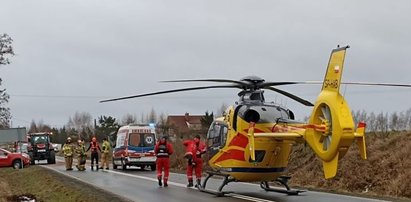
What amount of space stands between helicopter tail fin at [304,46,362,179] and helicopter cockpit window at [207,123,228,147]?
4.85 m

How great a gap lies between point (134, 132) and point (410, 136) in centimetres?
1632

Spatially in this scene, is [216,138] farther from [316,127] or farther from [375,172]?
[375,172]

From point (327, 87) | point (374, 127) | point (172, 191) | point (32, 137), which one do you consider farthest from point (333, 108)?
point (32, 137)

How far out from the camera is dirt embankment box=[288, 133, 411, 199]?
858 inches

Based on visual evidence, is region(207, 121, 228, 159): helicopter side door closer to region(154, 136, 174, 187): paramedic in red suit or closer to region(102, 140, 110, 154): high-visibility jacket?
region(154, 136, 174, 187): paramedic in red suit

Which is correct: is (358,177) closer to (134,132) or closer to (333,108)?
(333,108)

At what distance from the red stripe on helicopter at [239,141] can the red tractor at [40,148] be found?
34154 millimetres

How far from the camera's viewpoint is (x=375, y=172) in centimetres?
2386

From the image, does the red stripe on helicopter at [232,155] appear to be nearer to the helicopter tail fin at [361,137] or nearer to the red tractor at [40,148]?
the helicopter tail fin at [361,137]

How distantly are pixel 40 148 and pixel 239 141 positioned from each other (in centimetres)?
3481

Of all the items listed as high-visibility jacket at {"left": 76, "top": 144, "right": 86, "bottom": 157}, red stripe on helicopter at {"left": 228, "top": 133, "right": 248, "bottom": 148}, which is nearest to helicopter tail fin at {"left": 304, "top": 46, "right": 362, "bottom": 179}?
red stripe on helicopter at {"left": 228, "top": 133, "right": 248, "bottom": 148}

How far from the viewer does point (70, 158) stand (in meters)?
36.6

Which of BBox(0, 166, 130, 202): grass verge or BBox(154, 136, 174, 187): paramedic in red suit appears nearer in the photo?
BBox(0, 166, 130, 202): grass verge

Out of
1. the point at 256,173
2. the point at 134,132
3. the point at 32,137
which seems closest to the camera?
the point at 256,173
